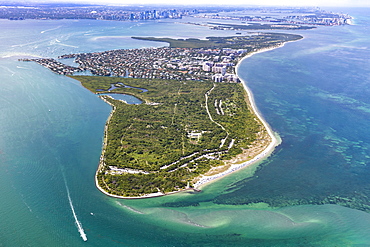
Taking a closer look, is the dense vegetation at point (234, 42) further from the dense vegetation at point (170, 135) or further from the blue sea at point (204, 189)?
the blue sea at point (204, 189)

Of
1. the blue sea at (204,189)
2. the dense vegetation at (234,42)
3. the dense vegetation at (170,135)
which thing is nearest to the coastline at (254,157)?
the blue sea at (204,189)

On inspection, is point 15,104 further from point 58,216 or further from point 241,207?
point 241,207

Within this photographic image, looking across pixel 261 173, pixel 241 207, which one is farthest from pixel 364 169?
pixel 241 207

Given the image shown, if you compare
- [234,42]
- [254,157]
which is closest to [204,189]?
[254,157]

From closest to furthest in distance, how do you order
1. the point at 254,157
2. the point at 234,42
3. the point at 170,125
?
the point at 254,157 → the point at 170,125 → the point at 234,42

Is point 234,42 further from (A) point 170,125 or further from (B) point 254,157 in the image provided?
Result: (B) point 254,157

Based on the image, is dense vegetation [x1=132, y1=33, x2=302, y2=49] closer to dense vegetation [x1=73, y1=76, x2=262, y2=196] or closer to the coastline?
dense vegetation [x1=73, y1=76, x2=262, y2=196]
